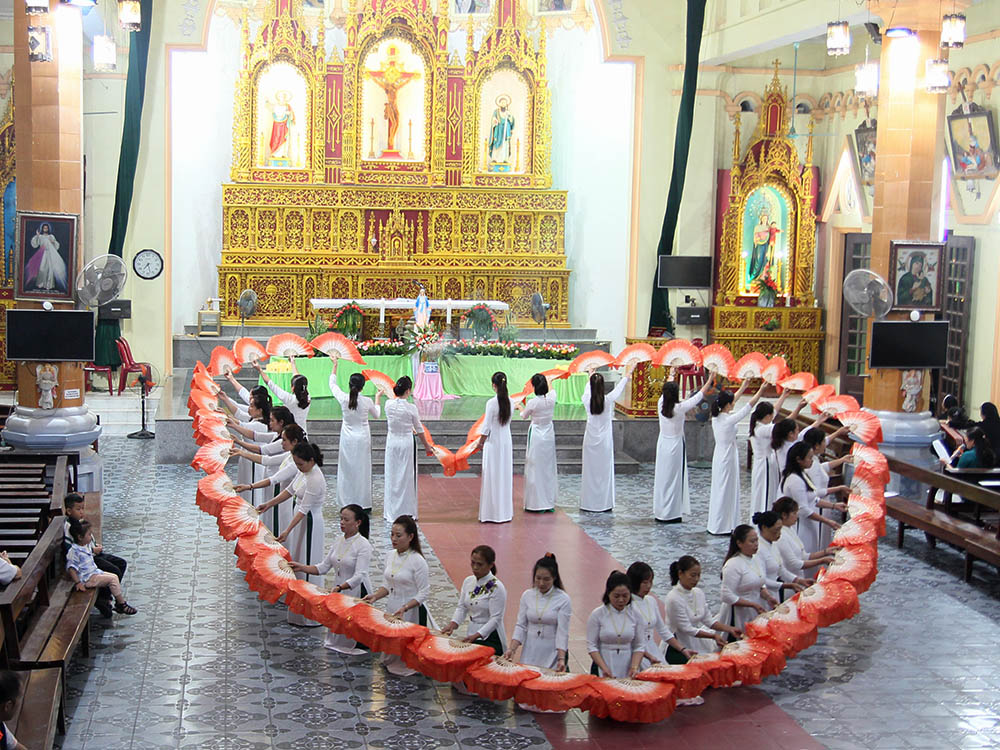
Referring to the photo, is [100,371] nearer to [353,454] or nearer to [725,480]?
[353,454]

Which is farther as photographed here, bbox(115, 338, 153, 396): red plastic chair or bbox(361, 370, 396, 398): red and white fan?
bbox(115, 338, 153, 396): red plastic chair

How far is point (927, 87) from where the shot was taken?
1338 cm

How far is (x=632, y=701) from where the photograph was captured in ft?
23.6

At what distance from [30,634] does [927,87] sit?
10.8 metres

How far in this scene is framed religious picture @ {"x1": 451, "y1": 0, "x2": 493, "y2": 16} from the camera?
2297cm

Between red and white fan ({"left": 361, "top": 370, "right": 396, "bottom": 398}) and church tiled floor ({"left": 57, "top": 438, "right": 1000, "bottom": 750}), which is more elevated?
red and white fan ({"left": 361, "top": 370, "right": 396, "bottom": 398})

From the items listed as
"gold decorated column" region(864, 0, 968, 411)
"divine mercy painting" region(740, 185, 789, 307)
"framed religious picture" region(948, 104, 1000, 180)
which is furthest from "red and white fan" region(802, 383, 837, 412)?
"divine mercy painting" region(740, 185, 789, 307)

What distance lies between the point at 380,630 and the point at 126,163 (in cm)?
1335

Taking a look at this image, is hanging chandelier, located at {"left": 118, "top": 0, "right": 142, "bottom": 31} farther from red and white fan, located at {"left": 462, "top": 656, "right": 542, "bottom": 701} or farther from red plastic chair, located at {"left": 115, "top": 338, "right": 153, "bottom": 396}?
red and white fan, located at {"left": 462, "top": 656, "right": 542, "bottom": 701}

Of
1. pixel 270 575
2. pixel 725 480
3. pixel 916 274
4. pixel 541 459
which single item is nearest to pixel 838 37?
pixel 916 274

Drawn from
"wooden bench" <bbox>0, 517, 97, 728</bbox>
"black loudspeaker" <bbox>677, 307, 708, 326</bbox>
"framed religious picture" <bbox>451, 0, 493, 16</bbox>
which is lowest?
"wooden bench" <bbox>0, 517, 97, 728</bbox>

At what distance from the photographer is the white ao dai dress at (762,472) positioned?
1154cm

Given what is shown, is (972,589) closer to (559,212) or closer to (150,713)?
(150,713)

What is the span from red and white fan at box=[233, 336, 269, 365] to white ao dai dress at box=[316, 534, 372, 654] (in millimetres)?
4593
